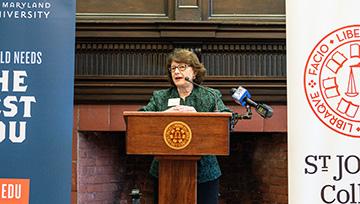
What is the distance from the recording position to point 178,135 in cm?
259

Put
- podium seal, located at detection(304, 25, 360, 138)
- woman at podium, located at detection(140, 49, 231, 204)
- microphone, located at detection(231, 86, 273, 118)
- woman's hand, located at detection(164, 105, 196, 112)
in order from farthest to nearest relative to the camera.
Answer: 1. woman at podium, located at detection(140, 49, 231, 204)
2. microphone, located at detection(231, 86, 273, 118)
3. woman's hand, located at detection(164, 105, 196, 112)
4. podium seal, located at detection(304, 25, 360, 138)

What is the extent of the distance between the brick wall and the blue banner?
113 centimetres

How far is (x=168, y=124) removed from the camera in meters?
2.60

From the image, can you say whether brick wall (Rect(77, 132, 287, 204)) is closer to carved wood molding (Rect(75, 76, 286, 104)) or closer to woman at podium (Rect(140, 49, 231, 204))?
carved wood molding (Rect(75, 76, 286, 104))

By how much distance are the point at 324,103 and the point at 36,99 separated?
1291 mm

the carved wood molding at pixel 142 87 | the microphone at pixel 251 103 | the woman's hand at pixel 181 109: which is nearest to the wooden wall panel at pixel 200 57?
the carved wood molding at pixel 142 87

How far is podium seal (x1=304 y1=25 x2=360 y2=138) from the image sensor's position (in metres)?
2.56

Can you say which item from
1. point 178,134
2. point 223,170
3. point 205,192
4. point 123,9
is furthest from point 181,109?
point 223,170

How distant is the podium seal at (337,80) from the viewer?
2.56m

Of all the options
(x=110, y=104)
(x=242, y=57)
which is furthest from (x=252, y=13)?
(x=110, y=104)

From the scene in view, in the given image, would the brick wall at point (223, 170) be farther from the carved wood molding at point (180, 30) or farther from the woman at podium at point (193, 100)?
the woman at podium at point (193, 100)

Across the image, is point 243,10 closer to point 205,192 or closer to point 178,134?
point 205,192

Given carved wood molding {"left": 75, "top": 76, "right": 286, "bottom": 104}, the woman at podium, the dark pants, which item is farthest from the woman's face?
Answer: carved wood molding {"left": 75, "top": 76, "right": 286, "bottom": 104}

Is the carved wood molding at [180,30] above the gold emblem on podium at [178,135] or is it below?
above
